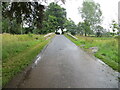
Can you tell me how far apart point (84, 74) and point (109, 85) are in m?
1.11

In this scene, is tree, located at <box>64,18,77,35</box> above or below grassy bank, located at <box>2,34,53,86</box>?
above

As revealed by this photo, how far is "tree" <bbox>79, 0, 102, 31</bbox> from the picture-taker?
39.3 meters

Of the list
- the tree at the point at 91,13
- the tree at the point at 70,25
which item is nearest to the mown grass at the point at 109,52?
the tree at the point at 91,13

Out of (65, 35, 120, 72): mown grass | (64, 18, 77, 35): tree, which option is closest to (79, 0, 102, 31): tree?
(64, 18, 77, 35): tree

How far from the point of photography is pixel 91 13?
3938 centimetres

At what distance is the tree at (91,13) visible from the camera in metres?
39.3

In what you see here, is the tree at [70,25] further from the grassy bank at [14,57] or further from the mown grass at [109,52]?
the grassy bank at [14,57]

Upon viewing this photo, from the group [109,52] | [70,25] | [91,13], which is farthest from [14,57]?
[70,25]

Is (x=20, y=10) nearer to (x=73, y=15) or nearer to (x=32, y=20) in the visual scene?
(x=32, y=20)

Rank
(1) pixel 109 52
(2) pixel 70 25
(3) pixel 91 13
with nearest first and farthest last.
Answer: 1. (1) pixel 109 52
2. (3) pixel 91 13
3. (2) pixel 70 25

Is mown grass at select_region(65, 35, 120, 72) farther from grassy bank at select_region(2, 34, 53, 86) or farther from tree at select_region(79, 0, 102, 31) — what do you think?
tree at select_region(79, 0, 102, 31)

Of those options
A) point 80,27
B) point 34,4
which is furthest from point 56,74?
point 80,27

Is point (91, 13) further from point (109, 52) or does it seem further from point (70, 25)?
point (109, 52)

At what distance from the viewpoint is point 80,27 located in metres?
40.8
